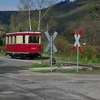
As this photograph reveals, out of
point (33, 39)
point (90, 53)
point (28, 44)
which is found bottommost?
point (90, 53)

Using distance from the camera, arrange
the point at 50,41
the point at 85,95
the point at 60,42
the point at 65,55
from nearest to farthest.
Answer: the point at 85,95, the point at 50,41, the point at 65,55, the point at 60,42

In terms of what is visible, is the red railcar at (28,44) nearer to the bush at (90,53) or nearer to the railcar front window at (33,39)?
the railcar front window at (33,39)

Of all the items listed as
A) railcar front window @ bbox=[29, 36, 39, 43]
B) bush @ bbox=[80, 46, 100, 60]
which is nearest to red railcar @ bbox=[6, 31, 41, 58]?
railcar front window @ bbox=[29, 36, 39, 43]

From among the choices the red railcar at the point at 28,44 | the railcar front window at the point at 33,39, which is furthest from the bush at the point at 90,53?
the railcar front window at the point at 33,39

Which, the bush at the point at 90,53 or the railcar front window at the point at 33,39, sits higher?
the railcar front window at the point at 33,39

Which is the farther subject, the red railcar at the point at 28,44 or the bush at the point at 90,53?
the red railcar at the point at 28,44

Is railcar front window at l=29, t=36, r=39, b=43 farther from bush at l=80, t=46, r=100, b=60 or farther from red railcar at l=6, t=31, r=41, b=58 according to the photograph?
bush at l=80, t=46, r=100, b=60

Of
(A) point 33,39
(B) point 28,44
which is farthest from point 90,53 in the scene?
(B) point 28,44

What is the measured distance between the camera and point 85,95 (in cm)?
1344

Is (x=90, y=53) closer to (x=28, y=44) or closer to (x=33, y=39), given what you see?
(x=33, y=39)

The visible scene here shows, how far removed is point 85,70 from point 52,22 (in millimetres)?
42639

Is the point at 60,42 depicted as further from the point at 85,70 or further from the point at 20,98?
the point at 20,98

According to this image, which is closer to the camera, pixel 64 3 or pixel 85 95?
pixel 85 95

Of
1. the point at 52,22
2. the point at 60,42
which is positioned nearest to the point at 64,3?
the point at 52,22
